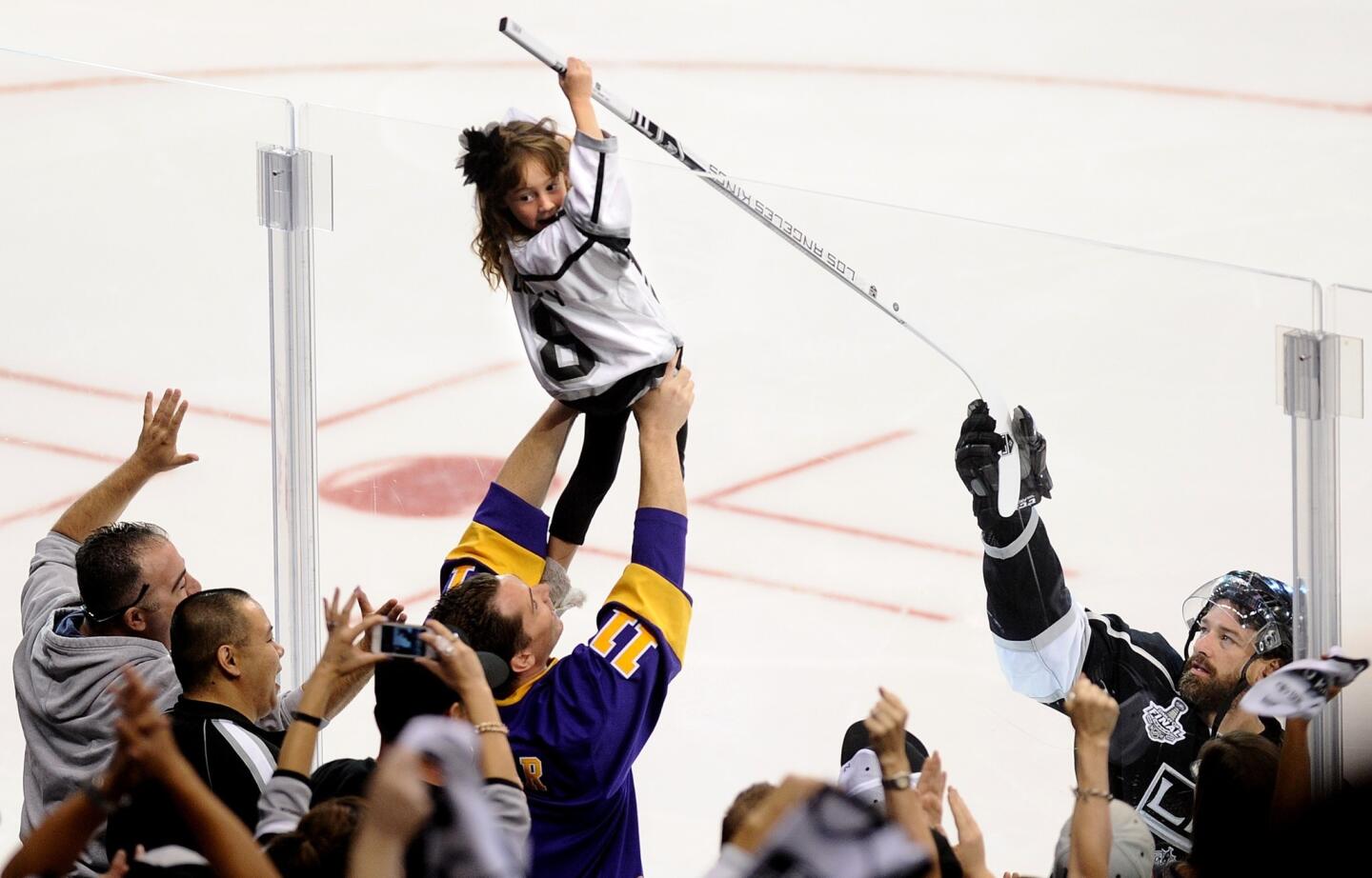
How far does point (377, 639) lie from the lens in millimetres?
1988

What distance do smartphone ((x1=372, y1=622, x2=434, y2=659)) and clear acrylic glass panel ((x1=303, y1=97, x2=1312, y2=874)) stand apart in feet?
2.19

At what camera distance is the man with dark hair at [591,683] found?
2.21m

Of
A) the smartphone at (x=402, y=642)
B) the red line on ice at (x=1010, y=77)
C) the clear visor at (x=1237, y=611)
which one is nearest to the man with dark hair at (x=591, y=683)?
the smartphone at (x=402, y=642)

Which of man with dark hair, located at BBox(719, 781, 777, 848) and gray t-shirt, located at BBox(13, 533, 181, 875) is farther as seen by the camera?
gray t-shirt, located at BBox(13, 533, 181, 875)

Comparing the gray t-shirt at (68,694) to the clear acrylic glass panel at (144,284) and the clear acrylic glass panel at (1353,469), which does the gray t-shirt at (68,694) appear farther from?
the clear acrylic glass panel at (1353,469)

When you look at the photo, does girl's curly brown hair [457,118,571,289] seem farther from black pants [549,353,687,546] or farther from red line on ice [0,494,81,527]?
red line on ice [0,494,81,527]

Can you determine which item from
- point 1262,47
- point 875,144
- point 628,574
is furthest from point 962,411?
point 1262,47

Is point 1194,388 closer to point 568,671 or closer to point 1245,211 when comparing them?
point 568,671

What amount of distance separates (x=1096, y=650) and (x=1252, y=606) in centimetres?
31

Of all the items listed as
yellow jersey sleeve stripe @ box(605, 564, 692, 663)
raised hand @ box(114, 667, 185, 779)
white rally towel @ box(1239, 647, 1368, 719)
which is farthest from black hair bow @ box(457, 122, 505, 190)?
white rally towel @ box(1239, 647, 1368, 719)

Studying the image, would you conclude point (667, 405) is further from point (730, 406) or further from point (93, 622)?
point (93, 622)

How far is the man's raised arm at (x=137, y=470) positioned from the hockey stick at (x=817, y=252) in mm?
738

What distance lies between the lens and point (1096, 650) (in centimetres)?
308

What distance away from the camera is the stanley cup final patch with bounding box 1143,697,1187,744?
3.02m
